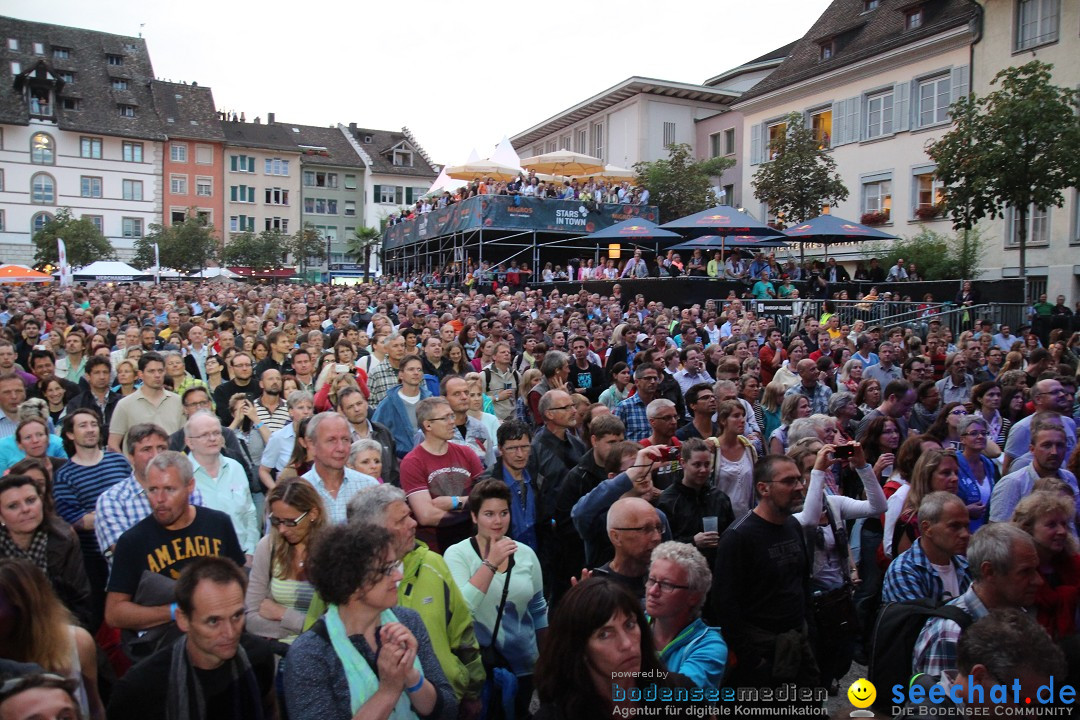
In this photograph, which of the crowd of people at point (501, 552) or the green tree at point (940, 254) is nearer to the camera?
the crowd of people at point (501, 552)

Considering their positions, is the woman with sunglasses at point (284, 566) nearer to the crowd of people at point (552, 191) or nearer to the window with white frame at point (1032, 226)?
the crowd of people at point (552, 191)

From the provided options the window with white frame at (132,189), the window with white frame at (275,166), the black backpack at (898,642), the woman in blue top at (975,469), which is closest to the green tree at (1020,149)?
the woman in blue top at (975,469)

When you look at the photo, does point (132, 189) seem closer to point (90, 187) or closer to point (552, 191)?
point (90, 187)

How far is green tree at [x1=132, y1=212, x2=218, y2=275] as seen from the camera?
54406 millimetres

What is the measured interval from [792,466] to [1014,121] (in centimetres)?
1885

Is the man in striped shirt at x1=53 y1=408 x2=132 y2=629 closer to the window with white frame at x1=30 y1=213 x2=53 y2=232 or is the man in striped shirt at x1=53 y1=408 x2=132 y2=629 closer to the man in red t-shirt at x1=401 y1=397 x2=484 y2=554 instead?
the man in red t-shirt at x1=401 y1=397 x2=484 y2=554

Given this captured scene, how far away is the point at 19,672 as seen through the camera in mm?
2555

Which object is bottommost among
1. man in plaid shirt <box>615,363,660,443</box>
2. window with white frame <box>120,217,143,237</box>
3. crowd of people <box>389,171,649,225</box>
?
man in plaid shirt <box>615,363,660,443</box>

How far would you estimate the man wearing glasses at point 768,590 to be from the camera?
A: 365 centimetres

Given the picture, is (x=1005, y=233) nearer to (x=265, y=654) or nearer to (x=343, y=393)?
(x=343, y=393)

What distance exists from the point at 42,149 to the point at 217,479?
214 feet

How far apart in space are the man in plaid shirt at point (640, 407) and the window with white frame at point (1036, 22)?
25489 mm

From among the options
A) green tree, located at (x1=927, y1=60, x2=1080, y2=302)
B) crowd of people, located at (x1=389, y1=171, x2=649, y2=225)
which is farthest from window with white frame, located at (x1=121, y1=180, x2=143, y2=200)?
green tree, located at (x1=927, y1=60, x2=1080, y2=302)

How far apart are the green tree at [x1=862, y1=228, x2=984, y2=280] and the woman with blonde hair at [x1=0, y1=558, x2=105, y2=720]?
86.2 ft
